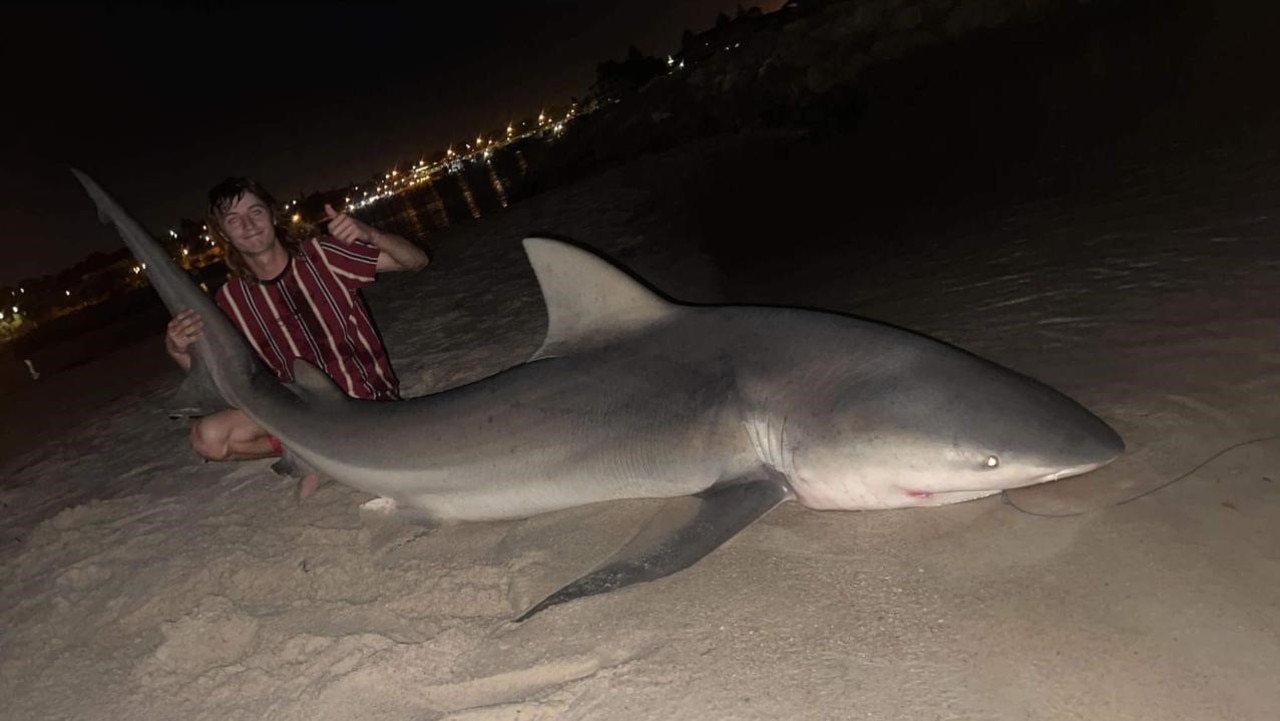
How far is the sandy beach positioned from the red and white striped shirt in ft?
2.64

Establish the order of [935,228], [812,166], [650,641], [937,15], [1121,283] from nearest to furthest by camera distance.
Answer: [650,641] → [1121,283] → [935,228] → [812,166] → [937,15]

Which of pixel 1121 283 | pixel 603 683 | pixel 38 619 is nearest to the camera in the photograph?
pixel 603 683

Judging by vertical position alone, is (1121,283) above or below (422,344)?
below

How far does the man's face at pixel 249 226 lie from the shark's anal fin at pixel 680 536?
2.82 meters

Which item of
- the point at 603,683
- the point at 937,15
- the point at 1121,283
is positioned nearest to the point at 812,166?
the point at 1121,283

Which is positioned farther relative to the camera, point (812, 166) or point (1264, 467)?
point (812, 166)

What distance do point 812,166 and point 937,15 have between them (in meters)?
23.8

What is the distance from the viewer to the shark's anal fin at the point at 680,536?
271 cm

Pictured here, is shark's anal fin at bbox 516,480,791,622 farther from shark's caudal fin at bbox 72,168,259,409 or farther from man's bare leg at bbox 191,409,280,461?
man's bare leg at bbox 191,409,280,461

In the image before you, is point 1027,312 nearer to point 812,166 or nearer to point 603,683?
point 603,683

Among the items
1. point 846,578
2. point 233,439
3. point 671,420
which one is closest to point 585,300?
point 671,420

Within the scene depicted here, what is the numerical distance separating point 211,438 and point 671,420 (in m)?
3.30

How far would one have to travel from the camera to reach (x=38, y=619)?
3.86 meters

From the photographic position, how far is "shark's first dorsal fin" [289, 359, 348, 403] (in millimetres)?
3750
